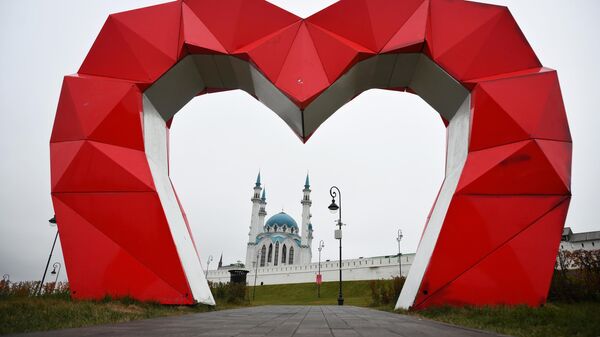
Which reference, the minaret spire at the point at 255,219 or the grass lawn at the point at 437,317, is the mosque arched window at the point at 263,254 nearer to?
the minaret spire at the point at 255,219

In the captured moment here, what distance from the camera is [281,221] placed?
3250 inches

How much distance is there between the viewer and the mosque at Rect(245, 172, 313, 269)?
3039 inches

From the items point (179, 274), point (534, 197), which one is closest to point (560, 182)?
point (534, 197)

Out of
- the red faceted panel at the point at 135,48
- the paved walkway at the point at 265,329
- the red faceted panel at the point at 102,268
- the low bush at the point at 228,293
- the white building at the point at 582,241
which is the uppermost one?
the red faceted panel at the point at 135,48

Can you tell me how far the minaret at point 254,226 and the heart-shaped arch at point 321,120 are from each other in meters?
68.5

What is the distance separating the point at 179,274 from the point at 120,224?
225cm

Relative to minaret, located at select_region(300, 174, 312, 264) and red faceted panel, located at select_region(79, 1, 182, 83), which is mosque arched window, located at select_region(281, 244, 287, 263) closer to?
minaret, located at select_region(300, 174, 312, 264)

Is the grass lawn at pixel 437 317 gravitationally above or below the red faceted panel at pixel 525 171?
below

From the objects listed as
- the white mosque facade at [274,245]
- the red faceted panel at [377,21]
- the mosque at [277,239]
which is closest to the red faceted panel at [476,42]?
the red faceted panel at [377,21]

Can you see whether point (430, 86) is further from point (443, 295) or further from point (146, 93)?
point (146, 93)

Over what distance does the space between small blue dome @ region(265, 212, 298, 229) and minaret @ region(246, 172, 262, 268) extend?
110 inches

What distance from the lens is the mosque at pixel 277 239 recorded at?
77.2m

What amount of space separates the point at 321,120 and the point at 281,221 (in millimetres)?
70547

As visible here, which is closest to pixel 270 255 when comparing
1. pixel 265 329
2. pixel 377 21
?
pixel 377 21
